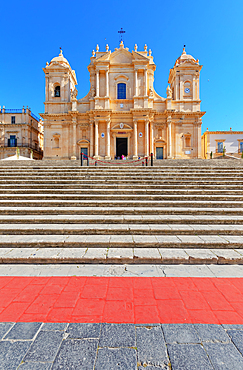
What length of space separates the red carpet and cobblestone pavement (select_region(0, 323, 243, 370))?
5.3 inches

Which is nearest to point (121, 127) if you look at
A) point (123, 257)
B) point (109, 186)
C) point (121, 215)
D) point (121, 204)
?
point (109, 186)

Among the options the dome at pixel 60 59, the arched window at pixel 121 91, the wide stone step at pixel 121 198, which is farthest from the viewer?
the dome at pixel 60 59

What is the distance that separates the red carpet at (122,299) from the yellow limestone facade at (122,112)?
22.8 m

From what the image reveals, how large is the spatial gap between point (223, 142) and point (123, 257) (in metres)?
36.7

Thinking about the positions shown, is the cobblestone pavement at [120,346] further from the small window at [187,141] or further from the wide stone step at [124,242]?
the small window at [187,141]

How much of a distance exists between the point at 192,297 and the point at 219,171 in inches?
342

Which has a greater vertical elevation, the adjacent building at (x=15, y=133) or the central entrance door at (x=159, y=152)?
the adjacent building at (x=15, y=133)

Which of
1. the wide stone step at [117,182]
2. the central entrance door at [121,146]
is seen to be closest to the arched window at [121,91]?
the central entrance door at [121,146]

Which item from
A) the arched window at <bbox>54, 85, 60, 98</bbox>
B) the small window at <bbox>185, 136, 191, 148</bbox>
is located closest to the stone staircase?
the small window at <bbox>185, 136, 191, 148</bbox>

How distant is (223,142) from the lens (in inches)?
1342

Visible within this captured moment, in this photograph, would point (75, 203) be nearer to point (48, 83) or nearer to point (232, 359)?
point (232, 359)

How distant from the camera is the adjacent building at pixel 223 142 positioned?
3372 centimetres

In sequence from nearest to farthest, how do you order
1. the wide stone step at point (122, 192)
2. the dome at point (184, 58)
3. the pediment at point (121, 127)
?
the wide stone step at point (122, 192) < the pediment at point (121, 127) < the dome at point (184, 58)

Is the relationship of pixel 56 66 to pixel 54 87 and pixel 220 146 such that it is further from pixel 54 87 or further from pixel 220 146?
pixel 220 146
